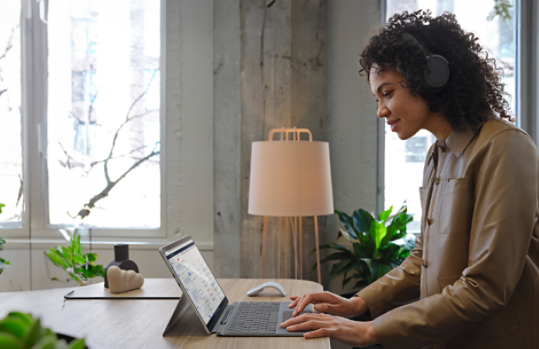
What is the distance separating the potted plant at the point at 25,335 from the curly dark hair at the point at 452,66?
114 centimetres

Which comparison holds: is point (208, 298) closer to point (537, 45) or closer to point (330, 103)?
point (330, 103)

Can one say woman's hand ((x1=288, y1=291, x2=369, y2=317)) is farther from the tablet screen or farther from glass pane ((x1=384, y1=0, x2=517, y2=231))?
glass pane ((x1=384, y1=0, x2=517, y2=231))

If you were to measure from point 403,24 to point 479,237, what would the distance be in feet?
2.22

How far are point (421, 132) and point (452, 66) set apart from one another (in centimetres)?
222

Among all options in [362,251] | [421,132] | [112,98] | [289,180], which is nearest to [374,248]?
[362,251]

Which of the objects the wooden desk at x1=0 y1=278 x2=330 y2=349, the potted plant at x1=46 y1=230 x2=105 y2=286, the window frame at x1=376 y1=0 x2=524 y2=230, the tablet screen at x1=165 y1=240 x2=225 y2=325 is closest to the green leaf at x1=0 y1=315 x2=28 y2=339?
the wooden desk at x1=0 y1=278 x2=330 y2=349

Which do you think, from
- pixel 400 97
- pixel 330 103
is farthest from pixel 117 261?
pixel 330 103

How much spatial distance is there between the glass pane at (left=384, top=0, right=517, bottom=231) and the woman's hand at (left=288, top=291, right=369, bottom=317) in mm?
2029

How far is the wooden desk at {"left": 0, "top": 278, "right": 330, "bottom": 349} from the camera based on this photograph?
1.03 metres

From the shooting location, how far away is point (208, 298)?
120 cm

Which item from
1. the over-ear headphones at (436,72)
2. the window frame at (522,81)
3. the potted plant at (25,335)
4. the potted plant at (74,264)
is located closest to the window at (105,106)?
the potted plant at (74,264)

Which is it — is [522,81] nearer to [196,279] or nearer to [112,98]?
[196,279]

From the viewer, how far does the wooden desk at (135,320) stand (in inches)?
40.6

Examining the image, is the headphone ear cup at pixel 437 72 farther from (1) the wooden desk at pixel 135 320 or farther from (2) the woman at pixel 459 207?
(1) the wooden desk at pixel 135 320
